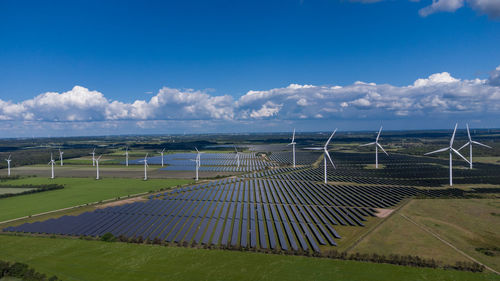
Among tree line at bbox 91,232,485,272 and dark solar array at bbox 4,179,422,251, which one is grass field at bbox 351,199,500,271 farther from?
dark solar array at bbox 4,179,422,251

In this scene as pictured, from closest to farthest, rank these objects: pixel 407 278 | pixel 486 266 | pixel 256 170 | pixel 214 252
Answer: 1. pixel 407 278
2. pixel 486 266
3. pixel 214 252
4. pixel 256 170

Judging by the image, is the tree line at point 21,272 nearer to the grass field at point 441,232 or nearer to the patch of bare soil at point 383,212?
the grass field at point 441,232

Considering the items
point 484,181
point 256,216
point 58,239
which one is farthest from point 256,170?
point 58,239

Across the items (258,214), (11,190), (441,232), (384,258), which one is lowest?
(11,190)

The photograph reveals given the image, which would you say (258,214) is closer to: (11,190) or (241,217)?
(241,217)

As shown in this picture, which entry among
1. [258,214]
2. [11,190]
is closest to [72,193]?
[11,190]

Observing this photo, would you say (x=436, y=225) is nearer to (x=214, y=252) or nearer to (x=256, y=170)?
(x=214, y=252)

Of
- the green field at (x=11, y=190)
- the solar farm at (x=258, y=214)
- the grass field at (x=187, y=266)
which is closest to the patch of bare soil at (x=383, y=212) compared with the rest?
the solar farm at (x=258, y=214)
